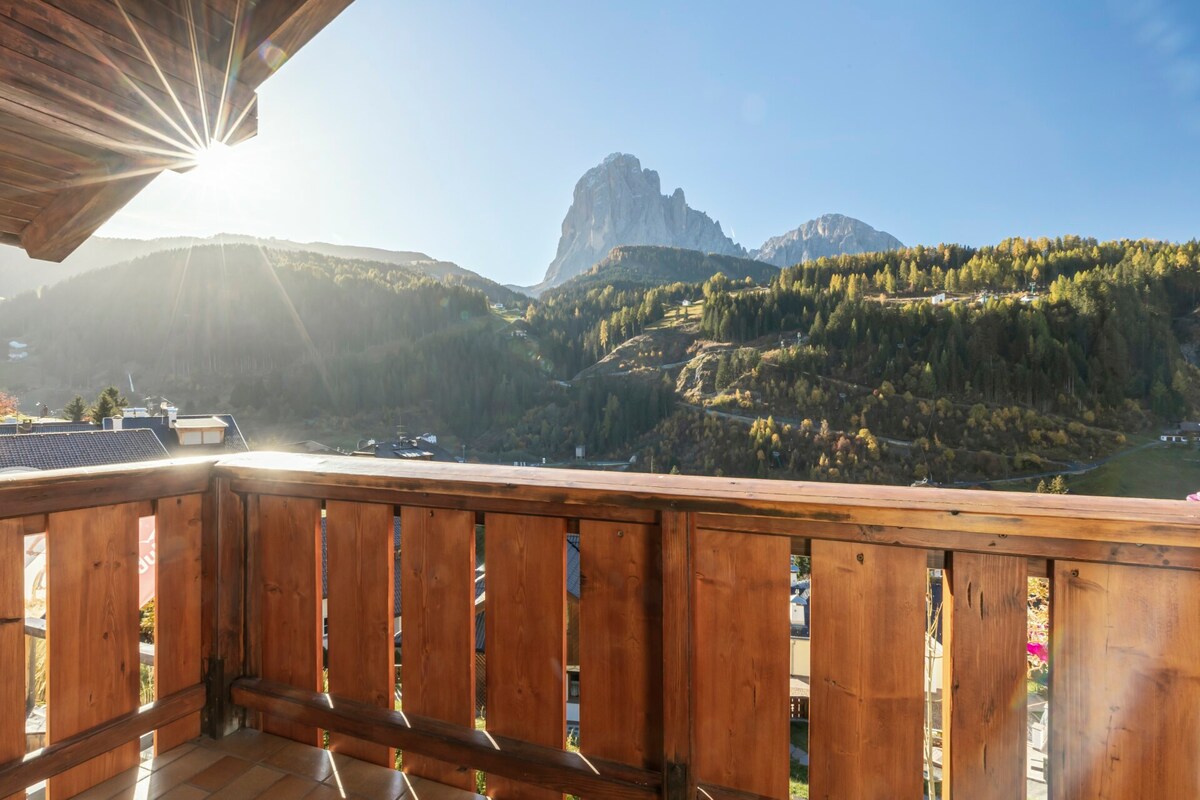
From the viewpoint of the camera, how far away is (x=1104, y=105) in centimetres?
4300

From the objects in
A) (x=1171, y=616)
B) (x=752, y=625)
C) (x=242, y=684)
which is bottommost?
(x=242, y=684)

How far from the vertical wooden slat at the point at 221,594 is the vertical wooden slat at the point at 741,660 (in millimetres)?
1228

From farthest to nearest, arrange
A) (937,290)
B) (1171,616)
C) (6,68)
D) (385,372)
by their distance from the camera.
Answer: (385,372), (937,290), (6,68), (1171,616)

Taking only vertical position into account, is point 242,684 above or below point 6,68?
below

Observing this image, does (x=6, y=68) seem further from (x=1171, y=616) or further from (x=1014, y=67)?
(x=1014, y=67)

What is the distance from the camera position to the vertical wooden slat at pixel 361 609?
4.26 ft

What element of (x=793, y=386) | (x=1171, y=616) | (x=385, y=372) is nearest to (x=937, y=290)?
(x=793, y=386)

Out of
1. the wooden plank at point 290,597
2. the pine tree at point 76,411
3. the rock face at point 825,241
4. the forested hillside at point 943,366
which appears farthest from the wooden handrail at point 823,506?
the rock face at point 825,241

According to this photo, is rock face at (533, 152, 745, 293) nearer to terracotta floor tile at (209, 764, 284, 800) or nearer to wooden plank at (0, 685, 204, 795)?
wooden plank at (0, 685, 204, 795)

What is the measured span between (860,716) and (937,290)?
5447 cm

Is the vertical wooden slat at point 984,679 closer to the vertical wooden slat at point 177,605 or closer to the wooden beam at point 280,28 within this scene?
the vertical wooden slat at point 177,605

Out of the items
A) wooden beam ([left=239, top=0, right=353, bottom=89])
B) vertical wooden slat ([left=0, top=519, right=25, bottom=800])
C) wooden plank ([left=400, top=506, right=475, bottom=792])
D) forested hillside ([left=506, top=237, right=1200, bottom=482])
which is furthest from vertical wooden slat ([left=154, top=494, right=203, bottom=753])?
Answer: forested hillside ([left=506, top=237, right=1200, bottom=482])

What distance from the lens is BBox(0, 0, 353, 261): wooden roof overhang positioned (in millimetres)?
1218

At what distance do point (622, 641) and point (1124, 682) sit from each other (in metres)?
0.76
